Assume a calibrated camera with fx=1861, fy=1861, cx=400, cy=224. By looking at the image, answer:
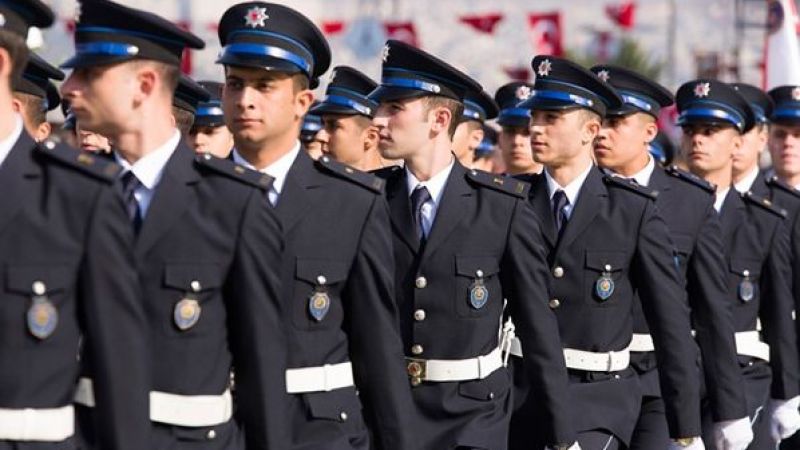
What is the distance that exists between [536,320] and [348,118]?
10.2 feet

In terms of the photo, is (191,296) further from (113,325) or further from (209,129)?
(209,129)

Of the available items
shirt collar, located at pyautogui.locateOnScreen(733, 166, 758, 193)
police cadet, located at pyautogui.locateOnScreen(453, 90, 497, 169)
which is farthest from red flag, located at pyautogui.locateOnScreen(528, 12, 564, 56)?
police cadet, located at pyautogui.locateOnScreen(453, 90, 497, 169)

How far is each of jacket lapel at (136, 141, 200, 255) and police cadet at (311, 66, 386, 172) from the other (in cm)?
458

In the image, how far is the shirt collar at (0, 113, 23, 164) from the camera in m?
5.02

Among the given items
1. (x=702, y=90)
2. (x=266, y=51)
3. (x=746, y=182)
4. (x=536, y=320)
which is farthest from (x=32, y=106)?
(x=746, y=182)

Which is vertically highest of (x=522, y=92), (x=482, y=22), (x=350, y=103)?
(x=482, y=22)

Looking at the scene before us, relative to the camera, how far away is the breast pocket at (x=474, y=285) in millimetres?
7402

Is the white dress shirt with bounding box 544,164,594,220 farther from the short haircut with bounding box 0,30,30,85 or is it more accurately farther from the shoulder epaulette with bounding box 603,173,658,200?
the short haircut with bounding box 0,30,30,85

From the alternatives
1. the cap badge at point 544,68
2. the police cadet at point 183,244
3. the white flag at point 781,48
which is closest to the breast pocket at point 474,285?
the cap badge at point 544,68

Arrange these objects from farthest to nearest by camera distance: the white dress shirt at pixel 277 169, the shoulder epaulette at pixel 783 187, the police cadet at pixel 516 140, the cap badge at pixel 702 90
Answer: the police cadet at pixel 516 140, the shoulder epaulette at pixel 783 187, the cap badge at pixel 702 90, the white dress shirt at pixel 277 169

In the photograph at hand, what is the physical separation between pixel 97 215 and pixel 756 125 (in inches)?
274

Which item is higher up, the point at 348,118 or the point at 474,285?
the point at 348,118

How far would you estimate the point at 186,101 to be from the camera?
315 inches

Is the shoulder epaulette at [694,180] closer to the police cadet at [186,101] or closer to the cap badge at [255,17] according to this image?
the police cadet at [186,101]
